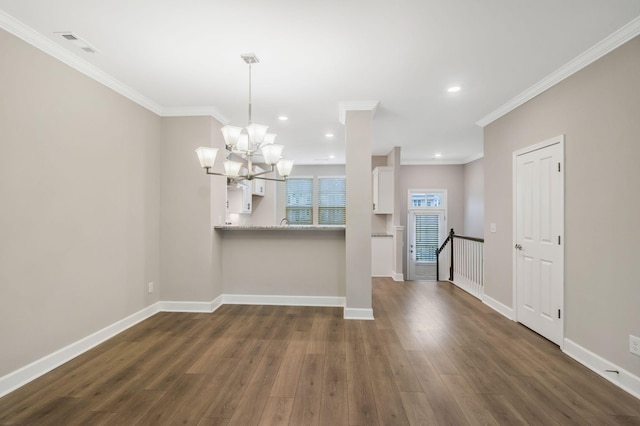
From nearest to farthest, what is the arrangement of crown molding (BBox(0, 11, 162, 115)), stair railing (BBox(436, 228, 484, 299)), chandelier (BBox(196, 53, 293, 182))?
crown molding (BBox(0, 11, 162, 115))
chandelier (BBox(196, 53, 293, 182))
stair railing (BBox(436, 228, 484, 299))

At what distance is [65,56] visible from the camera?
8.83 feet

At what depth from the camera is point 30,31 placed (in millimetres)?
2357

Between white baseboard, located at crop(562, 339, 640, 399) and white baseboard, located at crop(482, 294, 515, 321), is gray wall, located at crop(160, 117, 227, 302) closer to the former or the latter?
white baseboard, located at crop(482, 294, 515, 321)

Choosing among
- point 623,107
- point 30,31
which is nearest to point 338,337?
point 623,107

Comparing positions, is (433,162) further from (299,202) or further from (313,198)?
(299,202)

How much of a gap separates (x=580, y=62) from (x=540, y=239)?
1847 mm

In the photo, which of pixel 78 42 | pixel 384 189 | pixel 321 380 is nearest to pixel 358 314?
pixel 321 380

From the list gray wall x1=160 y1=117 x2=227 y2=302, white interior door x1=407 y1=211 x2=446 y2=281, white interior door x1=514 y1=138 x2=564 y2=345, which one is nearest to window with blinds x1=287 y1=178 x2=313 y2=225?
white interior door x1=407 y1=211 x2=446 y2=281

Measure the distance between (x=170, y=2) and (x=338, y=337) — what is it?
3.42 meters

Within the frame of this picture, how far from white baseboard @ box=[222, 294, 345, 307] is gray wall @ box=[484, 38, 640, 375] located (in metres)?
2.77

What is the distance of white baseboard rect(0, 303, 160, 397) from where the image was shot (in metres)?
2.27

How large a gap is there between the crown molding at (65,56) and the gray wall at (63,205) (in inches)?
2.1

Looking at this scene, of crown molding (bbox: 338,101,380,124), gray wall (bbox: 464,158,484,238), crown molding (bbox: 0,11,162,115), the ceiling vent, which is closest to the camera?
crown molding (bbox: 0,11,162,115)

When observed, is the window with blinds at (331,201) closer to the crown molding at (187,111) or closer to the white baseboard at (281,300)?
the white baseboard at (281,300)
